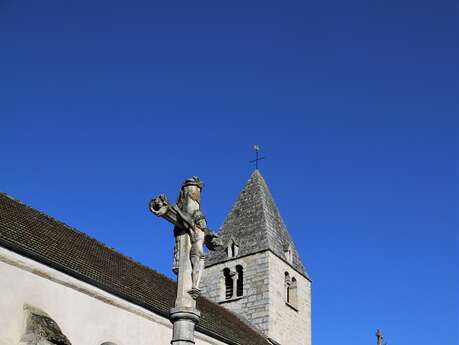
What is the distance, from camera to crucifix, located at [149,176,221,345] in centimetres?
567

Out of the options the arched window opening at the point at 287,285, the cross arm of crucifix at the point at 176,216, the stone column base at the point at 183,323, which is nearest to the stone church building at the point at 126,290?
the arched window opening at the point at 287,285

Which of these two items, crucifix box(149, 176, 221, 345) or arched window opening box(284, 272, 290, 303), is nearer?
crucifix box(149, 176, 221, 345)

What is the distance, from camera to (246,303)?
24250 mm

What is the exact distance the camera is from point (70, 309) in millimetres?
12148

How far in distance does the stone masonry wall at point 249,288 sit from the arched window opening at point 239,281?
0.21 metres

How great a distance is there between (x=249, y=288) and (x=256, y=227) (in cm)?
300

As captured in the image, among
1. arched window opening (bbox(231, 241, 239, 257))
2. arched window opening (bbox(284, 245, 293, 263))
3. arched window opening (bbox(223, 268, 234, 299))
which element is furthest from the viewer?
arched window opening (bbox(284, 245, 293, 263))

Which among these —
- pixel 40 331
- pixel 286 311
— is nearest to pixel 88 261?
pixel 40 331

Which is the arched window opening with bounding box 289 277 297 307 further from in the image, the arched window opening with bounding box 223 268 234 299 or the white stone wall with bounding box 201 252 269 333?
the arched window opening with bounding box 223 268 234 299

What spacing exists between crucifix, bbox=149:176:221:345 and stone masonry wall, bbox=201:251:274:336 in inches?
696

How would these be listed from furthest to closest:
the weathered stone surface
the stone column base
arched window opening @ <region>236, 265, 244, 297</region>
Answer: arched window opening @ <region>236, 265, 244, 297</region> → the weathered stone surface → the stone column base

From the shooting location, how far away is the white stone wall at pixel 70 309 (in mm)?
10875

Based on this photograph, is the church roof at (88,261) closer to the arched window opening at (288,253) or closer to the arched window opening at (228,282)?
the arched window opening at (228,282)

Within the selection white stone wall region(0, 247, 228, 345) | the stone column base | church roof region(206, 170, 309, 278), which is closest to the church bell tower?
church roof region(206, 170, 309, 278)
